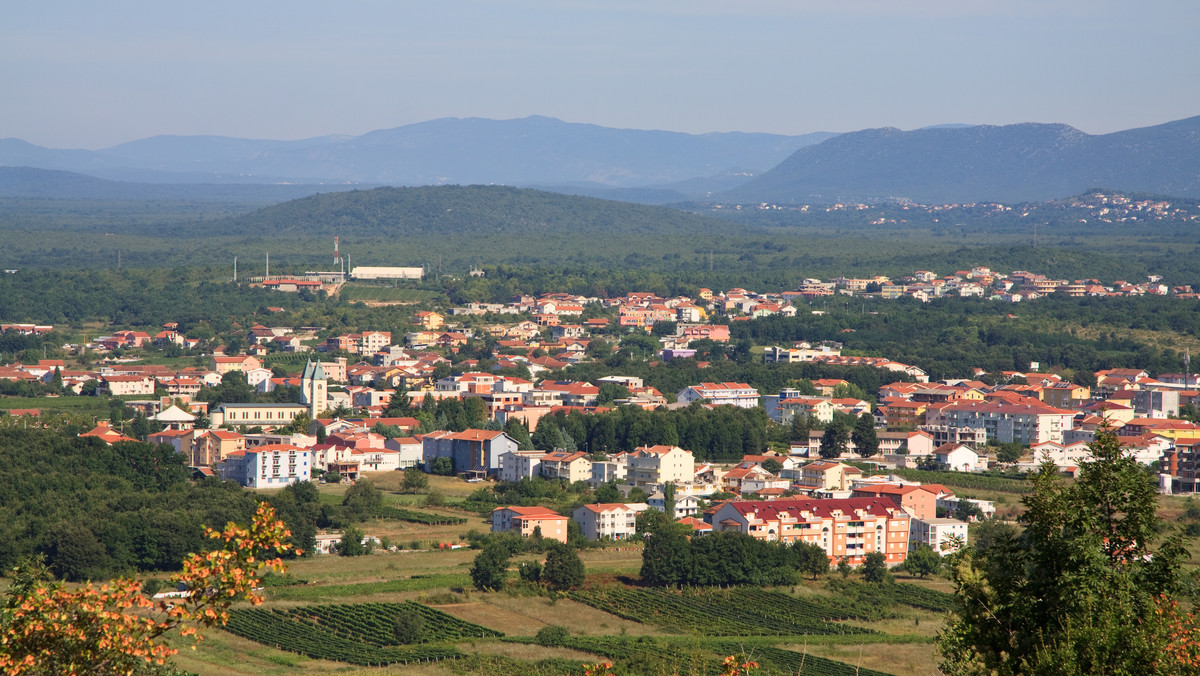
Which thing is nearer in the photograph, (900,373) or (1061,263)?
(900,373)

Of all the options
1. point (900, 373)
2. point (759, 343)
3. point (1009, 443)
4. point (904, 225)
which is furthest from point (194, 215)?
point (1009, 443)

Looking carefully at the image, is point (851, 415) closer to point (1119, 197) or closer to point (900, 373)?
point (900, 373)

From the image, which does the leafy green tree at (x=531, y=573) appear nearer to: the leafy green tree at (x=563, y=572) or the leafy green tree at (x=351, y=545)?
the leafy green tree at (x=563, y=572)

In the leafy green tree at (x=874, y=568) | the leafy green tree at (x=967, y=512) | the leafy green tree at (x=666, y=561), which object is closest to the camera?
the leafy green tree at (x=666, y=561)

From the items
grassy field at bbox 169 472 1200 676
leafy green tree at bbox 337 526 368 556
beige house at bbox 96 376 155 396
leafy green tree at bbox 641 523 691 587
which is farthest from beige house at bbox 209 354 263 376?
leafy green tree at bbox 641 523 691 587

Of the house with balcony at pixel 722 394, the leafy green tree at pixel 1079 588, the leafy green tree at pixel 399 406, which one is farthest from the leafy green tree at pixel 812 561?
the house with balcony at pixel 722 394

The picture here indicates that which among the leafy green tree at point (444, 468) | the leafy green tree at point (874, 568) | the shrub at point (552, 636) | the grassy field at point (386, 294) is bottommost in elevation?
the leafy green tree at point (444, 468)

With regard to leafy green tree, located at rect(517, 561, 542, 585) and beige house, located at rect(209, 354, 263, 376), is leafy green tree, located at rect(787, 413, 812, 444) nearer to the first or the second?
leafy green tree, located at rect(517, 561, 542, 585)
